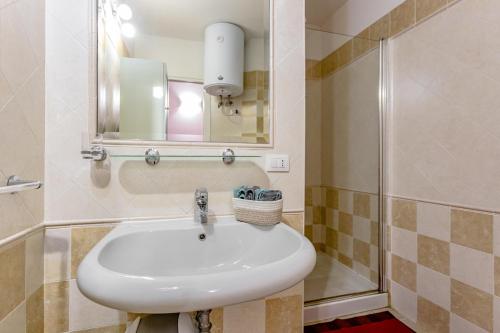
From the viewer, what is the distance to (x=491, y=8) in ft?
3.31

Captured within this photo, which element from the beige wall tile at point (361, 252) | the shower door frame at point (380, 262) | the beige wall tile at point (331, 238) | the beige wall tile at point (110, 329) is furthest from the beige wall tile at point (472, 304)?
the beige wall tile at point (110, 329)

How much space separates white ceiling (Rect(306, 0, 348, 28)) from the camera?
1.94 m

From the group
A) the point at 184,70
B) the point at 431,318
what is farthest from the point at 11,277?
the point at 431,318

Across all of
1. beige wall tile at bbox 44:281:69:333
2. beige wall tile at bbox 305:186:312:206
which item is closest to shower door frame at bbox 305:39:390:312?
beige wall tile at bbox 305:186:312:206

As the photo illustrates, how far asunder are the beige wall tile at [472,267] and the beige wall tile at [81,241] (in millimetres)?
1536

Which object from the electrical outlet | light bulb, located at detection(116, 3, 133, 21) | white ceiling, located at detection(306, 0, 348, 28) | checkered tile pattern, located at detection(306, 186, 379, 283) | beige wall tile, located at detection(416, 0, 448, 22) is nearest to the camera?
light bulb, located at detection(116, 3, 133, 21)

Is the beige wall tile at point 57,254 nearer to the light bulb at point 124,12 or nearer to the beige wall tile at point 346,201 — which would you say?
the light bulb at point 124,12

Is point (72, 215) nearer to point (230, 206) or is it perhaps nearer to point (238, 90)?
point (230, 206)

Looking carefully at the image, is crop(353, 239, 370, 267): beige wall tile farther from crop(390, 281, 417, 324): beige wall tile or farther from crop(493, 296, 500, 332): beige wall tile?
crop(493, 296, 500, 332): beige wall tile

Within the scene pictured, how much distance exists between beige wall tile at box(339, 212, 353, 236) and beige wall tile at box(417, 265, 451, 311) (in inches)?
20.7

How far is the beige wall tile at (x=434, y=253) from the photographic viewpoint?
3.87ft

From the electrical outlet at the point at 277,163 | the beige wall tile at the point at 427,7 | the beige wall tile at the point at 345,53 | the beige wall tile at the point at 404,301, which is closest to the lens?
the electrical outlet at the point at 277,163

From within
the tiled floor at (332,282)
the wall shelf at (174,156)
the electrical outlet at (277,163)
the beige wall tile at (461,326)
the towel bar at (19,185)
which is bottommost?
the tiled floor at (332,282)

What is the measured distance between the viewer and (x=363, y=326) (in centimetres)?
131
